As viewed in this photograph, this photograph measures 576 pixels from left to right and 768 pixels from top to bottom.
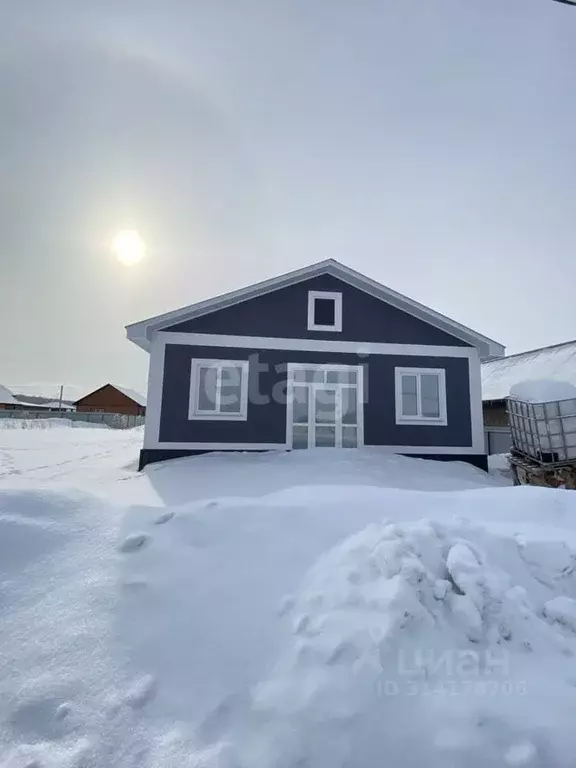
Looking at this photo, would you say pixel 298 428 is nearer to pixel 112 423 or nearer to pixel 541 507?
pixel 541 507

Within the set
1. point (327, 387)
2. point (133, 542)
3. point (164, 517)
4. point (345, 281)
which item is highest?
point (345, 281)

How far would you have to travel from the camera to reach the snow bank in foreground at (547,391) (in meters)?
9.11

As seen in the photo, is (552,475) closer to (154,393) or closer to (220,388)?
(220,388)

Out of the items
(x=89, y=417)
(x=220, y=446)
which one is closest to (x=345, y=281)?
(x=220, y=446)

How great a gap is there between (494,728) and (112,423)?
34.5 meters

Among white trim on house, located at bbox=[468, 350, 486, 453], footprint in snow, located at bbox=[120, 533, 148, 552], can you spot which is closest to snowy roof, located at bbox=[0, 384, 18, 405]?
white trim on house, located at bbox=[468, 350, 486, 453]

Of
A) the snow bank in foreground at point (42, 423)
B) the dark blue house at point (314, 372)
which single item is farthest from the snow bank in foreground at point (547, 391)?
the snow bank in foreground at point (42, 423)

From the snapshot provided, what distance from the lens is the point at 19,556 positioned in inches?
141

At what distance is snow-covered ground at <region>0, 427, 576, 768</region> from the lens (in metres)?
2.25

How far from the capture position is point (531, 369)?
19.7m

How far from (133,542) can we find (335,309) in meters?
8.28

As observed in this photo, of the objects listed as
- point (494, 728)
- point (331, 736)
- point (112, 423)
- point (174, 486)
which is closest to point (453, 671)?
point (494, 728)

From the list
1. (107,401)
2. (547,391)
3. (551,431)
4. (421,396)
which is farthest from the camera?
(107,401)

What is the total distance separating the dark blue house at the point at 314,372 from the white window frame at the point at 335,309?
1.0 inches
